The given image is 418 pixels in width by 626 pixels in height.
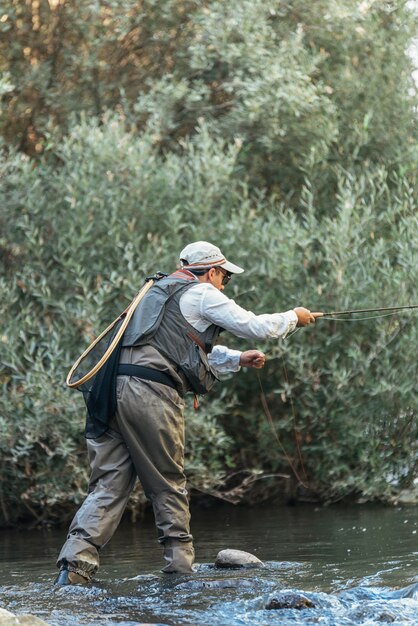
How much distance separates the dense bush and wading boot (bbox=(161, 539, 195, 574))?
369 centimetres

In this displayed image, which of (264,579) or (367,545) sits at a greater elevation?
(264,579)

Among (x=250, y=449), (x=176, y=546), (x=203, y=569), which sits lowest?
(x=250, y=449)

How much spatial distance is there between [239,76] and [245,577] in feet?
24.7

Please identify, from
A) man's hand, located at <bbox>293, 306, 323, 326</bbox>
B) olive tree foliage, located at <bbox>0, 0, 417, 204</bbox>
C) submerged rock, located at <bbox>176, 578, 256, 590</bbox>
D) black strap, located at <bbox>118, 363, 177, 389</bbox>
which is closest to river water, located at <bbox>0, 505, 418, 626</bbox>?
submerged rock, located at <bbox>176, 578, 256, 590</bbox>

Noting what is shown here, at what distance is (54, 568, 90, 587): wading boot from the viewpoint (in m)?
6.78

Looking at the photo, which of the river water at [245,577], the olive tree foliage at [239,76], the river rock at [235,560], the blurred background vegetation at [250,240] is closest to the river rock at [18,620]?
the river water at [245,577]

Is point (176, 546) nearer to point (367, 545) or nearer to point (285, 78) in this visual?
point (367, 545)

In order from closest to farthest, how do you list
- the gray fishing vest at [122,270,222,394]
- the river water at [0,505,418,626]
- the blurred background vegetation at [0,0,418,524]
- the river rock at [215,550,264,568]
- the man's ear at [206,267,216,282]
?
the river water at [0,505,418,626], the gray fishing vest at [122,270,222,394], the man's ear at [206,267,216,282], the river rock at [215,550,264,568], the blurred background vegetation at [0,0,418,524]

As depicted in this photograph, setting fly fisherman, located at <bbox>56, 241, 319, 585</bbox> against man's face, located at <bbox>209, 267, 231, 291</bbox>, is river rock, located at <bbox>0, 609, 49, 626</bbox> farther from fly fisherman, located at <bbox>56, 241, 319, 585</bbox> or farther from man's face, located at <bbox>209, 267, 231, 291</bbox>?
man's face, located at <bbox>209, 267, 231, 291</bbox>

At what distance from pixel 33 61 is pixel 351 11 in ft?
14.0

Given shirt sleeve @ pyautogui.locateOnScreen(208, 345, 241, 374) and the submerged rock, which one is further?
shirt sleeve @ pyautogui.locateOnScreen(208, 345, 241, 374)

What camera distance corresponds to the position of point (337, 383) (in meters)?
11.1

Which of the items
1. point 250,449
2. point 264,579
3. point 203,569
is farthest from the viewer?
point 250,449

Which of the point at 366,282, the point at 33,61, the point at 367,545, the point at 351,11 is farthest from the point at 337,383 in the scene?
the point at 33,61
